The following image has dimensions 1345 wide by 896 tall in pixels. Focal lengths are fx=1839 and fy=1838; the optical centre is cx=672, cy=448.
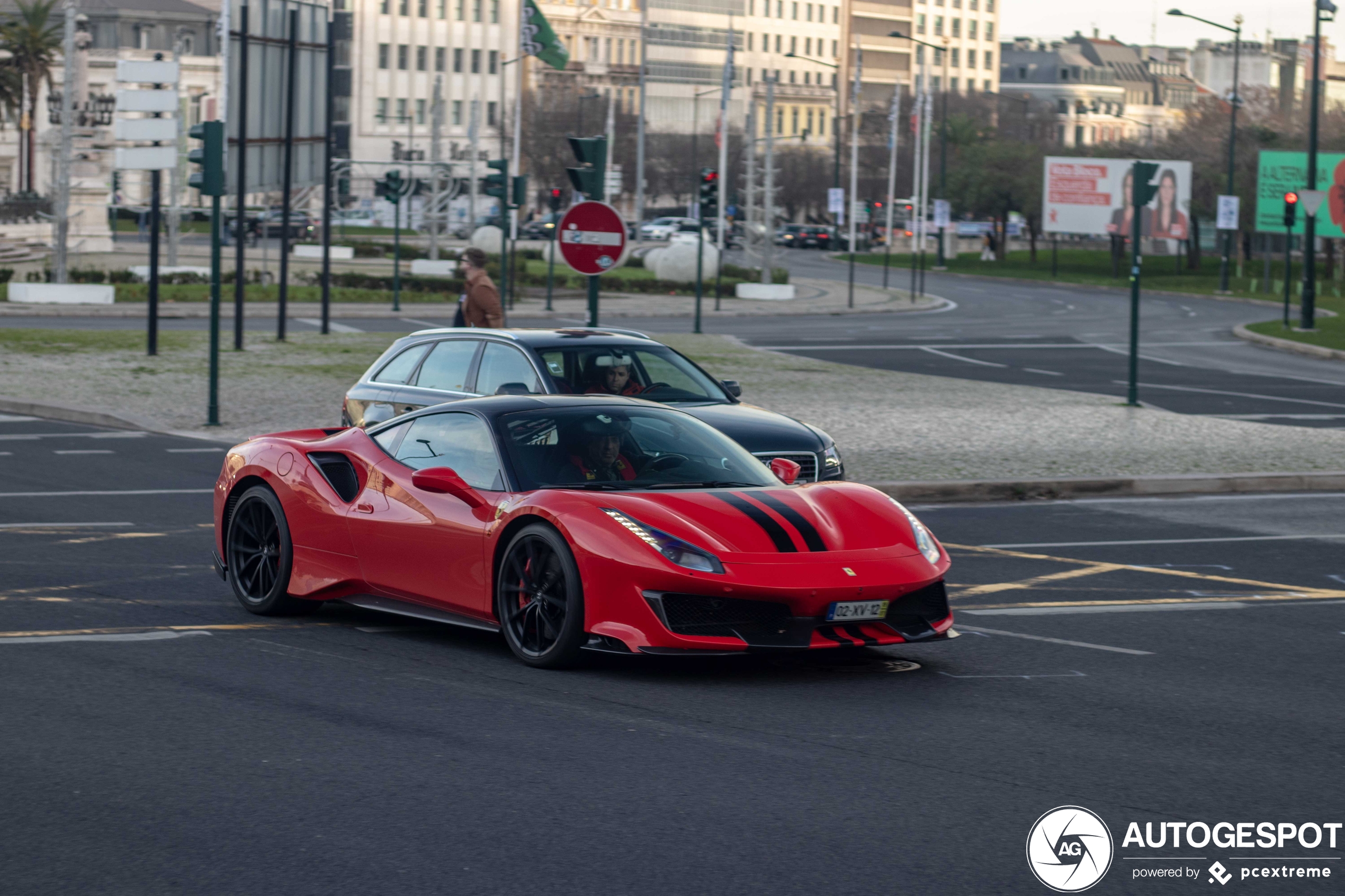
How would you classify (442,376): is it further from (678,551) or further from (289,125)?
(289,125)

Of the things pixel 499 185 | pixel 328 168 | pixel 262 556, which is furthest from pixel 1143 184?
pixel 499 185

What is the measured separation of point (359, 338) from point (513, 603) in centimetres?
2589

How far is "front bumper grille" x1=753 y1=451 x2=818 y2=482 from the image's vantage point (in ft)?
41.4

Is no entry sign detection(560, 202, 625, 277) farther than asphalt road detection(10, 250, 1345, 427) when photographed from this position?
No

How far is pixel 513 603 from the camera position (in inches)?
320

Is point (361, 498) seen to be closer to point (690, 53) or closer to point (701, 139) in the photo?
point (701, 139)

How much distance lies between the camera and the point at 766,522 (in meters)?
7.92

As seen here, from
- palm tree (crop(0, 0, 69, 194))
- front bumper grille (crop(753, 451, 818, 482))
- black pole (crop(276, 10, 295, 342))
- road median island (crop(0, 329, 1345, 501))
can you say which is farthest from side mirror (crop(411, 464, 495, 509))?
palm tree (crop(0, 0, 69, 194))

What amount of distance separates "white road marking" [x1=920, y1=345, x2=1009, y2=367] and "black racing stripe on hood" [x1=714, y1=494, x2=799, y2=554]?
25.0 meters

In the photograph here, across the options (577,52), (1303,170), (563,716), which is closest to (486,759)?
(563,716)

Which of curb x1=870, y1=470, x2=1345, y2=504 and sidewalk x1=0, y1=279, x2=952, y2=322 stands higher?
sidewalk x1=0, y1=279, x2=952, y2=322

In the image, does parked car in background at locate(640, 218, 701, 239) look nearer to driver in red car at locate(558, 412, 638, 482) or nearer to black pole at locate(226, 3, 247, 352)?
black pole at locate(226, 3, 247, 352)

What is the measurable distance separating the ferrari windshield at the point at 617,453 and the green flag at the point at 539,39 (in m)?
54.3

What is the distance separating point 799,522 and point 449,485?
162 centimetres
